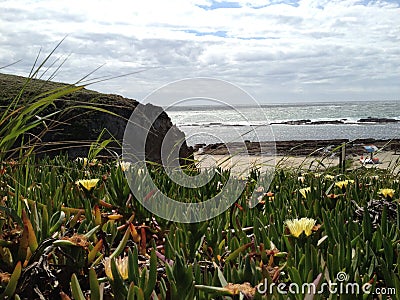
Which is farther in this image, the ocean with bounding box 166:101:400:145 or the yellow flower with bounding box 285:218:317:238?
the ocean with bounding box 166:101:400:145

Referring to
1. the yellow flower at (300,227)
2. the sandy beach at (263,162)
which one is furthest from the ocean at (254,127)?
the yellow flower at (300,227)

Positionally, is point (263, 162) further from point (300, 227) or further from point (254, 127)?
point (300, 227)

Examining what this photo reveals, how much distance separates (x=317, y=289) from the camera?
93 centimetres

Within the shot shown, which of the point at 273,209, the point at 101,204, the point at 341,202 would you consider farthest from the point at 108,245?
the point at 341,202

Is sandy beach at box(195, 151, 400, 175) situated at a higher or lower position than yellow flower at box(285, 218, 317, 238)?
lower

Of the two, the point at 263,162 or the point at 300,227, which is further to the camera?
the point at 263,162

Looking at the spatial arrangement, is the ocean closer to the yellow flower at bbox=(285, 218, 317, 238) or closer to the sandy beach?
the sandy beach

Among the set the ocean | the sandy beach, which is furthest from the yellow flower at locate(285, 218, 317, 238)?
the sandy beach

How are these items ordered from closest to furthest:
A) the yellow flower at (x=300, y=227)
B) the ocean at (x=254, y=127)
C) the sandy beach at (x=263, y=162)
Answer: the yellow flower at (x=300, y=227) < the ocean at (x=254, y=127) < the sandy beach at (x=263, y=162)

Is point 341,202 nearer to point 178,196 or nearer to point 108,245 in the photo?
point 178,196

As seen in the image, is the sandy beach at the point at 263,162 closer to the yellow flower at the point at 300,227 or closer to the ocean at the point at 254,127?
the ocean at the point at 254,127

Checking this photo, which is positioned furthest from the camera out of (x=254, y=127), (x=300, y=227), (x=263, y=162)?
(x=263, y=162)

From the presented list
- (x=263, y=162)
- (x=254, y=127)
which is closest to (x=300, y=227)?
(x=254, y=127)

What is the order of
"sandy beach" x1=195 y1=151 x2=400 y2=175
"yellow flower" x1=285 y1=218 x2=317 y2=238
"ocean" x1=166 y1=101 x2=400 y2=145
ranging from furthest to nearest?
"sandy beach" x1=195 y1=151 x2=400 y2=175 < "ocean" x1=166 y1=101 x2=400 y2=145 < "yellow flower" x1=285 y1=218 x2=317 y2=238
